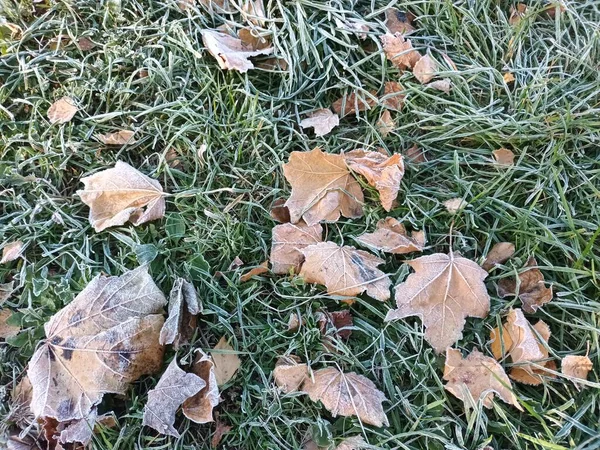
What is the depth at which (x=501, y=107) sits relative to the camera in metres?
2.08

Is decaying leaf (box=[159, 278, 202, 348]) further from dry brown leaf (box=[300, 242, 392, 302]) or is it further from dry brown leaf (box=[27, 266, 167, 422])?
dry brown leaf (box=[300, 242, 392, 302])

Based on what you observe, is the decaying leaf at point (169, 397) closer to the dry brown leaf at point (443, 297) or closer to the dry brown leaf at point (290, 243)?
the dry brown leaf at point (290, 243)

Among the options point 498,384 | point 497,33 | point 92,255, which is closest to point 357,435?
point 498,384

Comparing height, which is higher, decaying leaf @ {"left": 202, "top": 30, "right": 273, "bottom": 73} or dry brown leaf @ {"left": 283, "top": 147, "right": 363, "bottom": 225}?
decaying leaf @ {"left": 202, "top": 30, "right": 273, "bottom": 73}

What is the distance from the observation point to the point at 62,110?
2092 millimetres

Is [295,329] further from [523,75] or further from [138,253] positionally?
[523,75]

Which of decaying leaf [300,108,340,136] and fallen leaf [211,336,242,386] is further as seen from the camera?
decaying leaf [300,108,340,136]

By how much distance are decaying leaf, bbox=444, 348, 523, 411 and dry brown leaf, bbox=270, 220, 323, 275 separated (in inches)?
23.3

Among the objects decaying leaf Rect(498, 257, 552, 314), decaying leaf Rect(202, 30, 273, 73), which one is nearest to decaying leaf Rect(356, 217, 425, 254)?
decaying leaf Rect(498, 257, 552, 314)

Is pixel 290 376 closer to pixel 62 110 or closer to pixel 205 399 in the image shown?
pixel 205 399

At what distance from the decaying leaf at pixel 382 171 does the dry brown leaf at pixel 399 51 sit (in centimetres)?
45

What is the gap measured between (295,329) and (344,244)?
36cm

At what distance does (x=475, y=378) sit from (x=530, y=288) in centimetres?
39

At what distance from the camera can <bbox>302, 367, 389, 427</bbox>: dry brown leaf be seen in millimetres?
1599
